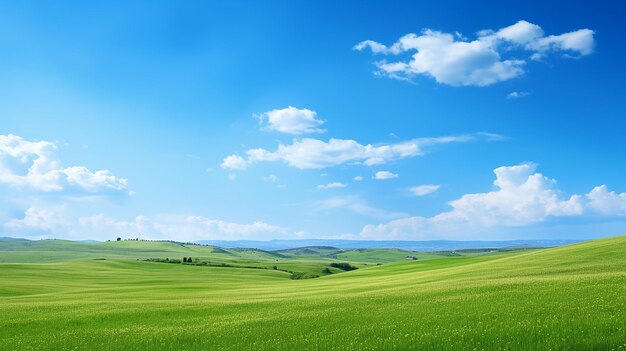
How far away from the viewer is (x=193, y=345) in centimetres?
2078

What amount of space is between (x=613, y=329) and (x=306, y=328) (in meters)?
11.7

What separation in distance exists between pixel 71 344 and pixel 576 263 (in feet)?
137

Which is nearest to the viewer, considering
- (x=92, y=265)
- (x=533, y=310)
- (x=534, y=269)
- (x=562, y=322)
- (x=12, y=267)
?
(x=562, y=322)

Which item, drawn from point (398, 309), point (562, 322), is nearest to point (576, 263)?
point (398, 309)

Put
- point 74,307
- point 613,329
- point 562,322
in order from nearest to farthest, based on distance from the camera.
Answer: point 613,329 < point 562,322 < point 74,307

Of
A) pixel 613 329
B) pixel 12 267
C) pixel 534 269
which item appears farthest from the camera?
pixel 12 267

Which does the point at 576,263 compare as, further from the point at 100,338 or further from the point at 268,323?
the point at 100,338

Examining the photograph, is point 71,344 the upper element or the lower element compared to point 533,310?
lower

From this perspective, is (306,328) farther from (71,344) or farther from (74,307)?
(74,307)

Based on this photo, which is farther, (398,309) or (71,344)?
(398,309)

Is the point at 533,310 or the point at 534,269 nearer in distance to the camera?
the point at 533,310

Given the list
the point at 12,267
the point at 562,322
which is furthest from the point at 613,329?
the point at 12,267

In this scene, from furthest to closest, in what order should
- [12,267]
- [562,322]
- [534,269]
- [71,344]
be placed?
1. [12,267]
2. [534,269]
3. [71,344]
4. [562,322]

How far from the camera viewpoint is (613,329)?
16.9 meters
